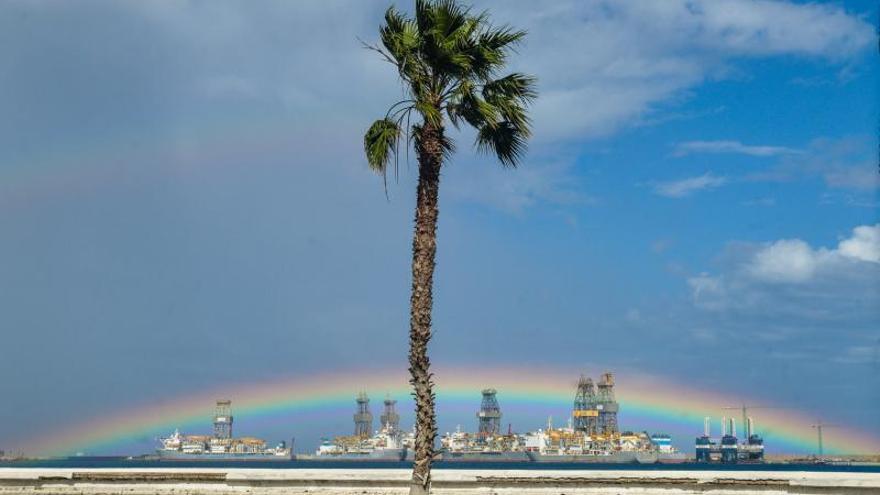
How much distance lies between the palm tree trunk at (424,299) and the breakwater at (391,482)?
16.9 feet

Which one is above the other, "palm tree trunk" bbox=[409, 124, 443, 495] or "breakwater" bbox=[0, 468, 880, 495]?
"palm tree trunk" bbox=[409, 124, 443, 495]

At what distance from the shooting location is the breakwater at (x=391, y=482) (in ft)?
83.8

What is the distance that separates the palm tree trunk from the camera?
71.9 feet

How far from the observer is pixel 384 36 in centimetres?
2294

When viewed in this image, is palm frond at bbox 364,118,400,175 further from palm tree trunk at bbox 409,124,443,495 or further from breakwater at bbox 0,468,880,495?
breakwater at bbox 0,468,880,495

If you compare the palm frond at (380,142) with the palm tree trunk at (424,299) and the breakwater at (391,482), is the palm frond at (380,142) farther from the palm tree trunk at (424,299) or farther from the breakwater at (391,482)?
the breakwater at (391,482)

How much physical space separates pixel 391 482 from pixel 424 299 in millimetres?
7292

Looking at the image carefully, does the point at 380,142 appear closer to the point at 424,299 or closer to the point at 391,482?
the point at 424,299

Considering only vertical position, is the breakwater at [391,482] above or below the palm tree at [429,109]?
below

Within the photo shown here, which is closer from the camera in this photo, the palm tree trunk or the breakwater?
the palm tree trunk

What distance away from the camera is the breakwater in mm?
25547

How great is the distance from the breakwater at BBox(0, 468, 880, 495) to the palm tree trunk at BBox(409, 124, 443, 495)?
203 inches

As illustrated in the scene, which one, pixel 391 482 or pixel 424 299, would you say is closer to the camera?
pixel 424 299

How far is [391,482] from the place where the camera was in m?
27.2
